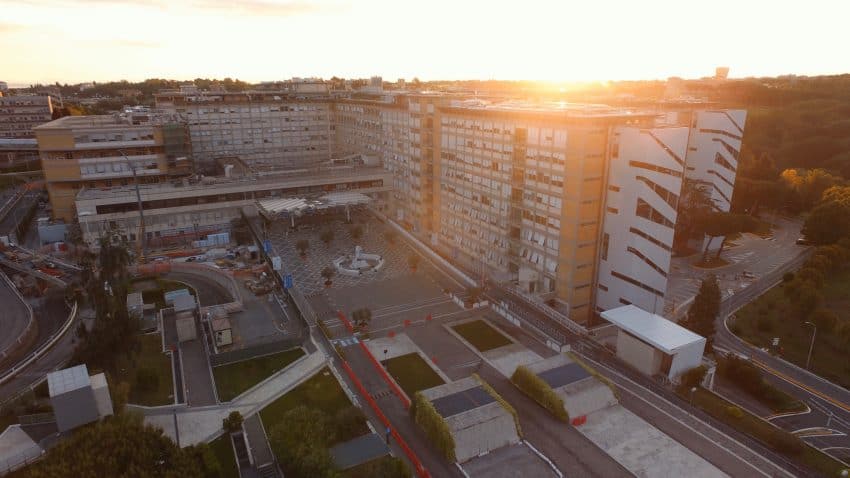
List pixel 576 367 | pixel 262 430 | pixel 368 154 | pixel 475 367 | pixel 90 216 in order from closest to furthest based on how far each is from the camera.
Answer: pixel 262 430
pixel 576 367
pixel 475 367
pixel 90 216
pixel 368 154

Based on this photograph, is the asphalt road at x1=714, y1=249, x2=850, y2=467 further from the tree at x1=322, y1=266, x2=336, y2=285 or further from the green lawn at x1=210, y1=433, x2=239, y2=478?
the tree at x1=322, y1=266, x2=336, y2=285

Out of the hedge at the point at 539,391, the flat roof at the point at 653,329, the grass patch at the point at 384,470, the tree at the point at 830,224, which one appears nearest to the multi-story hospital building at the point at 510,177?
the flat roof at the point at 653,329

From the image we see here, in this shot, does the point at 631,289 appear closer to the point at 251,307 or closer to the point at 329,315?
the point at 329,315

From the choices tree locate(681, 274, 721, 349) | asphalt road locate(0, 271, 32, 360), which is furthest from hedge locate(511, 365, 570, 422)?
asphalt road locate(0, 271, 32, 360)

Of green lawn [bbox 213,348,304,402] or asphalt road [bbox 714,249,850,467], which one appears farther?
green lawn [bbox 213,348,304,402]

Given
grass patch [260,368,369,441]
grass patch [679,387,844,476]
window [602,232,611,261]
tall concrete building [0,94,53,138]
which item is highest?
tall concrete building [0,94,53,138]

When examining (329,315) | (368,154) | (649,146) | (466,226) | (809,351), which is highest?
(649,146)

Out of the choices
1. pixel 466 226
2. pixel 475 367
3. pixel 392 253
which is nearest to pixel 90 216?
pixel 392 253

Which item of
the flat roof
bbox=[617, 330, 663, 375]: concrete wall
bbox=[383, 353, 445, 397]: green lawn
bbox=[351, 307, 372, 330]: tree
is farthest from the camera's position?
bbox=[351, 307, 372, 330]: tree
